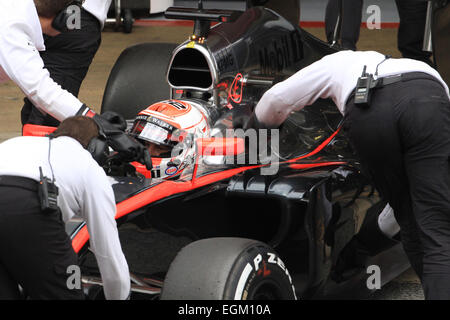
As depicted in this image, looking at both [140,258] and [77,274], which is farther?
[140,258]

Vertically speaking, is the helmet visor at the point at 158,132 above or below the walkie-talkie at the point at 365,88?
below

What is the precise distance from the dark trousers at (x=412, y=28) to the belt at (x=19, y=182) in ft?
11.3

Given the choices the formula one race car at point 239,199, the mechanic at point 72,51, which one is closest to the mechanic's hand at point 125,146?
the formula one race car at point 239,199

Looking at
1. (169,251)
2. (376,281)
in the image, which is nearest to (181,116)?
(169,251)

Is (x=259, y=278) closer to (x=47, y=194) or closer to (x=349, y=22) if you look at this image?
(x=47, y=194)

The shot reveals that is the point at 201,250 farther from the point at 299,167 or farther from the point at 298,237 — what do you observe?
the point at 299,167

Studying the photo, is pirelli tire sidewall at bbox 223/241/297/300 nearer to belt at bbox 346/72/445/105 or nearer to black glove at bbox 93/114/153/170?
black glove at bbox 93/114/153/170

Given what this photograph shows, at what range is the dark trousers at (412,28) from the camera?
206 inches

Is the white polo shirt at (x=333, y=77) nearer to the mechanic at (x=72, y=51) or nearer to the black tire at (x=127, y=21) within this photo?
the mechanic at (x=72, y=51)

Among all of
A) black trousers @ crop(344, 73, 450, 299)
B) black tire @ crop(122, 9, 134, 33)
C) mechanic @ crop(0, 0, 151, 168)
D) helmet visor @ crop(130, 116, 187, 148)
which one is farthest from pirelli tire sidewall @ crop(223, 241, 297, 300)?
black tire @ crop(122, 9, 134, 33)

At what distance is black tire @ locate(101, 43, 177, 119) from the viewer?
4738 millimetres

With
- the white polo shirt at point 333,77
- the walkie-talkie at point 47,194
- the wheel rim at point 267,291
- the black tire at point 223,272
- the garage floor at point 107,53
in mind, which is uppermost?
the white polo shirt at point 333,77
